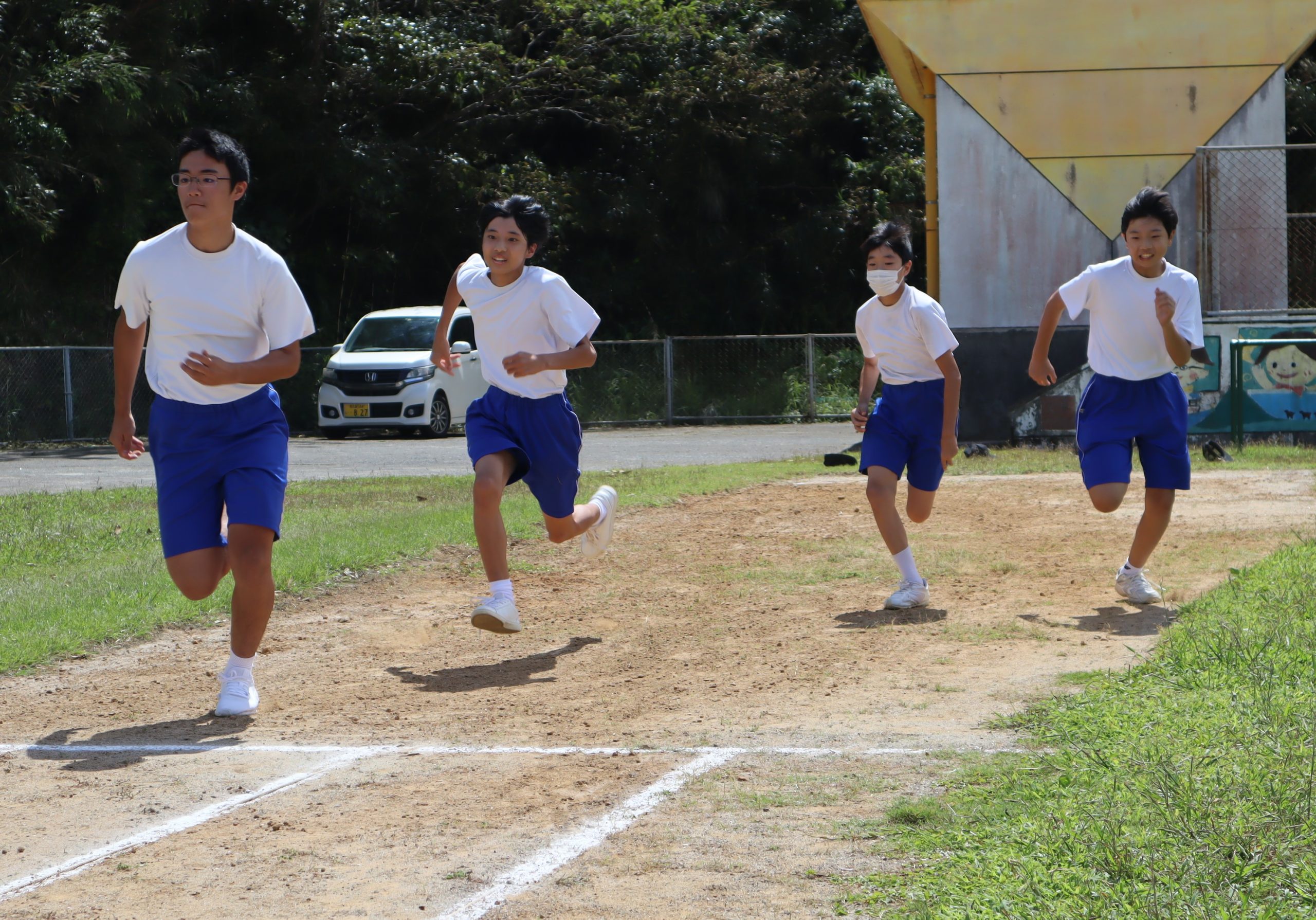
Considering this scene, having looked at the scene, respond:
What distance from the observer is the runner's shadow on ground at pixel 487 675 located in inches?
235

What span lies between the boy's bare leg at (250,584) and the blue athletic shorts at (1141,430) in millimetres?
4037

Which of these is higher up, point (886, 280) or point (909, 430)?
point (886, 280)

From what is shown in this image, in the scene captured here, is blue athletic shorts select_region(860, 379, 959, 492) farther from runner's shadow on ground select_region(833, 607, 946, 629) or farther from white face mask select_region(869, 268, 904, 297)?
runner's shadow on ground select_region(833, 607, 946, 629)

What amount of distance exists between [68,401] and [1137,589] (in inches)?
757

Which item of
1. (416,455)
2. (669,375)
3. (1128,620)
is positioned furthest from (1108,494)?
(669,375)

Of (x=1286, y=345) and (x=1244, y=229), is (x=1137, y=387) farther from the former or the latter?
(x=1244, y=229)

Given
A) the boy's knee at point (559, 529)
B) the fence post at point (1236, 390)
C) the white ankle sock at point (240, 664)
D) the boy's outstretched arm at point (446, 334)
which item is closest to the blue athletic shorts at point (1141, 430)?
the boy's knee at point (559, 529)

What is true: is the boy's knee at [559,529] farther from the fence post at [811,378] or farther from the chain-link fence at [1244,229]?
the fence post at [811,378]

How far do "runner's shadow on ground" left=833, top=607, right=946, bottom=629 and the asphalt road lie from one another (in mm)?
8463

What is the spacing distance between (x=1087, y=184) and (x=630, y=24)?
14258 millimetres

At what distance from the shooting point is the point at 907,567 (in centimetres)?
751

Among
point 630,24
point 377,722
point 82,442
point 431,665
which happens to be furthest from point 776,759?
point 630,24

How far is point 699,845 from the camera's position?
3713mm

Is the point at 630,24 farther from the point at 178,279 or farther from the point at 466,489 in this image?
the point at 178,279
